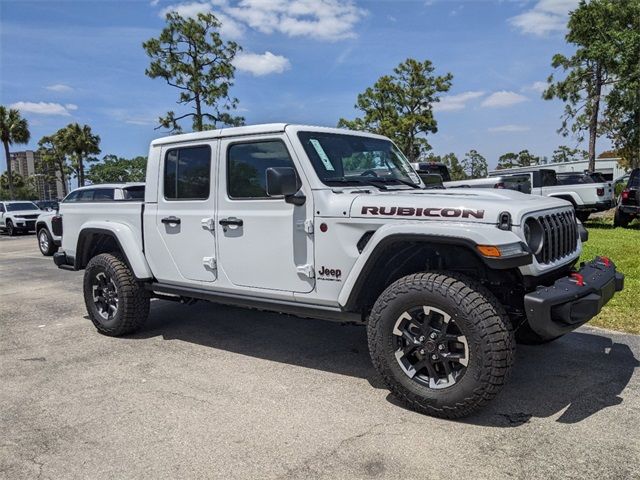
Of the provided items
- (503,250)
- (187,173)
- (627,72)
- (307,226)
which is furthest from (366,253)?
(627,72)

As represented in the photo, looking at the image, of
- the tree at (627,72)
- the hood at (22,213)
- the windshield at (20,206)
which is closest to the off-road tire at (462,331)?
the tree at (627,72)

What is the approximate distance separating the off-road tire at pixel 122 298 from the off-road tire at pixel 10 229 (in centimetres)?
2036

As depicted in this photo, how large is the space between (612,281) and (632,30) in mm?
18909

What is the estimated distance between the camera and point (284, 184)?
148 inches

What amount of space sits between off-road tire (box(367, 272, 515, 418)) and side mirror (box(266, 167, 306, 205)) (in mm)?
1010

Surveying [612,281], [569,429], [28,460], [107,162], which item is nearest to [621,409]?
[569,429]

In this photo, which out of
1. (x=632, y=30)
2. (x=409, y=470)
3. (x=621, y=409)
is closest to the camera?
(x=409, y=470)

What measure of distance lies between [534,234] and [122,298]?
3.82 metres

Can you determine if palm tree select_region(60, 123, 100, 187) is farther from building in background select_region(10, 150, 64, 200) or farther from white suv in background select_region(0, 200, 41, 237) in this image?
white suv in background select_region(0, 200, 41, 237)

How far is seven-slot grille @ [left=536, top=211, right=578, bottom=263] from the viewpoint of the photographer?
11.3 feet

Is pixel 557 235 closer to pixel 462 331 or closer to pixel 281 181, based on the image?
pixel 462 331

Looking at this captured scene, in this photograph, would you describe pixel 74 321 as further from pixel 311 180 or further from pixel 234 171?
pixel 311 180

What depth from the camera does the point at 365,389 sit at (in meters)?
3.87

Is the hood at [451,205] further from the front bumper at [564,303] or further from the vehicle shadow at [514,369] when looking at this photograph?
the vehicle shadow at [514,369]
